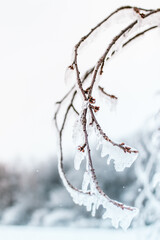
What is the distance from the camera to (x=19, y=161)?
2658 mm

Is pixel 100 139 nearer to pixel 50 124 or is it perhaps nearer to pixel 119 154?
pixel 119 154

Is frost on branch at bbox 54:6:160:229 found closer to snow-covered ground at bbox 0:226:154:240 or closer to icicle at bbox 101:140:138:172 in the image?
icicle at bbox 101:140:138:172

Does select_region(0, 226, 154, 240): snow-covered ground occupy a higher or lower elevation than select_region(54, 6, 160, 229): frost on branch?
lower

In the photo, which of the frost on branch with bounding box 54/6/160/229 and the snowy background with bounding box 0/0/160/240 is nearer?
the frost on branch with bounding box 54/6/160/229

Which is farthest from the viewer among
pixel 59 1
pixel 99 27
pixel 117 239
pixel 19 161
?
pixel 19 161

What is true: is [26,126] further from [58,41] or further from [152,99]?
[152,99]

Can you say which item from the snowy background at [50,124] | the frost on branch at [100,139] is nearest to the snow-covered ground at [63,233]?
the snowy background at [50,124]

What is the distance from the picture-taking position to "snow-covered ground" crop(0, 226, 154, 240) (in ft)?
7.53

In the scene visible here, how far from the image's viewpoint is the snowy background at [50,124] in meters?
2.25

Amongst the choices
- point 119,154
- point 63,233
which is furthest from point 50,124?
point 119,154

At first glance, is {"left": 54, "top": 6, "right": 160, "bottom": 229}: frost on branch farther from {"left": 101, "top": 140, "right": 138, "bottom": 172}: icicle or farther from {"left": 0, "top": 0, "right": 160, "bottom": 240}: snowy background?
{"left": 0, "top": 0, "right": 160, "bottom": 240}: snowy background

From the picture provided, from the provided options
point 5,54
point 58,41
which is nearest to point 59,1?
point 58,41

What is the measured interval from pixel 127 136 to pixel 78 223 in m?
0.83

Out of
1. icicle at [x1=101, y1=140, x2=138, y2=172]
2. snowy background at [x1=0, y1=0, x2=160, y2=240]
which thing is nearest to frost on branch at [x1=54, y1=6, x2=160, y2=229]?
icicle at [x1=101, y1=140, x2=138, y2=172]
